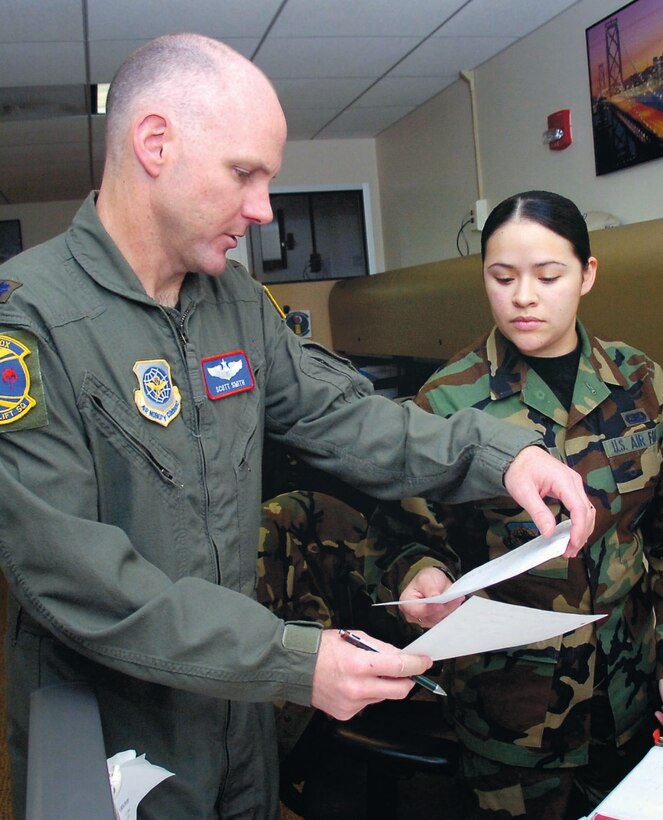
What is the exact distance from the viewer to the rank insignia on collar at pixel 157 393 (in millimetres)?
856

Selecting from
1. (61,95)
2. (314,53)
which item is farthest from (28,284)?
(61,95)

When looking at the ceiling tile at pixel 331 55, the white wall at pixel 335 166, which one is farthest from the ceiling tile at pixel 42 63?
the white wall at pixel 335 166

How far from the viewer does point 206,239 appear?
0.90 m

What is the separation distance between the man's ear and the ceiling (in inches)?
81.7

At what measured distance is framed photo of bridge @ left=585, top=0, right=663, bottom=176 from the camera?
2.52 meters

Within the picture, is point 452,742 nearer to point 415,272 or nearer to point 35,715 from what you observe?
point 35,715

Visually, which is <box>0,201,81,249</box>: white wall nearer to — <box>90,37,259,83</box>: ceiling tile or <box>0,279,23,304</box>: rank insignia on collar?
<box>90,37,259,83</box>: ceiling tile

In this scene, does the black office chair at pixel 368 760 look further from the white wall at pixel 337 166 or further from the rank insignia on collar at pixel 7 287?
the white wall at pixel 337 166

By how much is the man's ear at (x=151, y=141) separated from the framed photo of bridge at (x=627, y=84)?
218 cm

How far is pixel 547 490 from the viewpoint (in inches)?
35.7

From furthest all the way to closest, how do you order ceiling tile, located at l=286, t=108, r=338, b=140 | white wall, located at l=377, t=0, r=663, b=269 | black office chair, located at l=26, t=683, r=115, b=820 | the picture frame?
the picture frame
ceiling tile, located at l=286, t=108, r=338, b=140
white wall, located at l=377, t=0, r=663, b=269
black office chair, located at l=26, t=683, r=115, b=820

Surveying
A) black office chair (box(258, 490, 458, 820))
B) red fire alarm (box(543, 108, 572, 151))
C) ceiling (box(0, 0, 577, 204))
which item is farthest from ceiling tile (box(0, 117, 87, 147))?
black office chair (box(258, 490, 458, 820))

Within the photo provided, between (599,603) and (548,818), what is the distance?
34 cm

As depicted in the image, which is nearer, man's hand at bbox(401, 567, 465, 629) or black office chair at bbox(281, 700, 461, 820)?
man's hand at bbox(401, 567, 465, 629)
